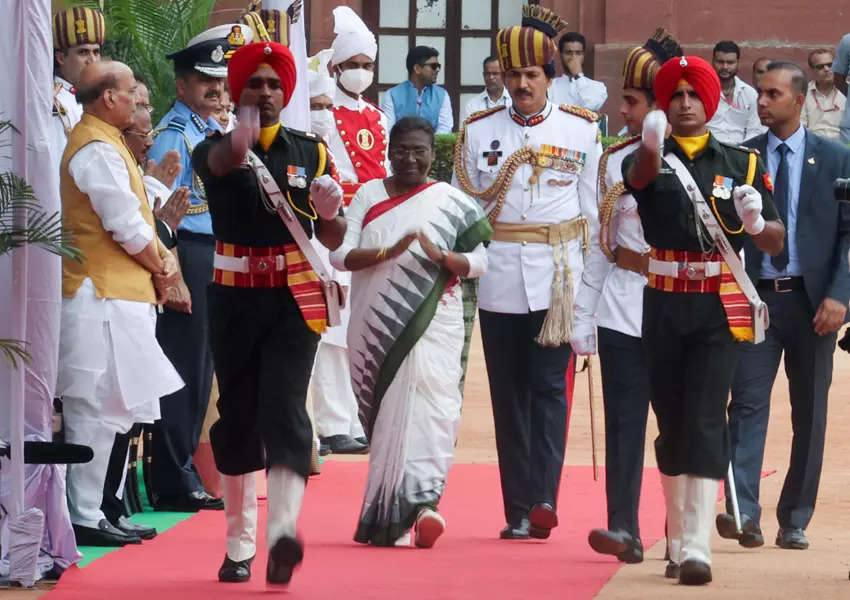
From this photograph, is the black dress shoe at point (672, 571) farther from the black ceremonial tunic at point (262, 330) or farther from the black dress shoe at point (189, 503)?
the black dress shoe at point (189, 503)

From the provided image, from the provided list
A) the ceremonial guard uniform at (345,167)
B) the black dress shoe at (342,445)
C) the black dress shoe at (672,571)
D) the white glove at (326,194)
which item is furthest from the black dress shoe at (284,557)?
the black dress shoe at (342,445)

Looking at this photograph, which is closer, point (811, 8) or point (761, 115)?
point (761, 115)

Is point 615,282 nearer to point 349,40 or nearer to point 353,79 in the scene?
point 353,79

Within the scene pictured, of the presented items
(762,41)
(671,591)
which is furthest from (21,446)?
(762,41)

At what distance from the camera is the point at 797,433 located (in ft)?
33.6

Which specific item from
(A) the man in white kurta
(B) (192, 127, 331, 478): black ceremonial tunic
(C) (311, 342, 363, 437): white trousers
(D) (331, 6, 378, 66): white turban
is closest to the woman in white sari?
(A) the man in white kurta

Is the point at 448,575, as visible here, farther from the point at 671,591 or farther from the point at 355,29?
the point at 355,29

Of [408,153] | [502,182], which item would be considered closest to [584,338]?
[502,182]

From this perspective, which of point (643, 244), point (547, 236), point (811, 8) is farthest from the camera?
point (811, 8)

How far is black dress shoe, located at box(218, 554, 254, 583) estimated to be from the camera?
8.71 m

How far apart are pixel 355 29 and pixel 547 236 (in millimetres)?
3484

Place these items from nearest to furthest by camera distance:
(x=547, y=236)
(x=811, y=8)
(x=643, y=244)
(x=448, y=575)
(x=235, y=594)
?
(x=235, y=594), (x=448, y=575), (x=643, y=244), (x=547, y=236), (x=811, y=8)

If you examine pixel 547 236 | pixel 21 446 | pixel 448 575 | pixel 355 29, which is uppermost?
pixel 355 29

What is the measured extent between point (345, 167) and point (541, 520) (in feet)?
11.8
